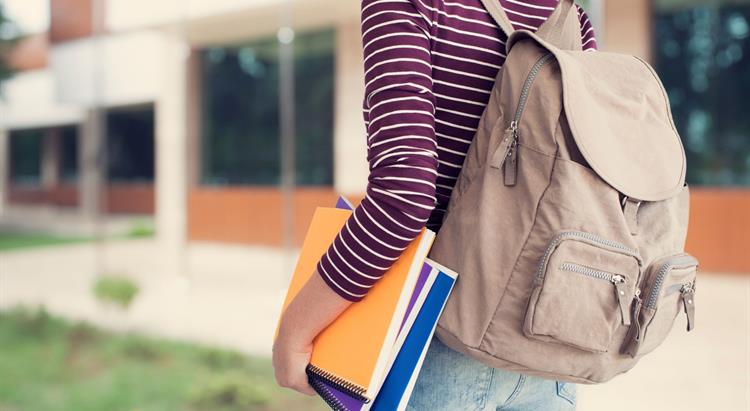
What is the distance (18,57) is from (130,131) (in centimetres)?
168

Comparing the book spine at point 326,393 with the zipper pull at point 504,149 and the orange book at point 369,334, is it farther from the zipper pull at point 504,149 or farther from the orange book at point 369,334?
the zipper pull at point 504,149

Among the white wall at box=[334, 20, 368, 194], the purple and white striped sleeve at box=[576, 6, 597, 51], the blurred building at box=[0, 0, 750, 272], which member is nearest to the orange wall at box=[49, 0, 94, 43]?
the blurred building at box=[0, 0, 750, 272]

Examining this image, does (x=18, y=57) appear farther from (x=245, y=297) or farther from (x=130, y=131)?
(x=245, y=297)

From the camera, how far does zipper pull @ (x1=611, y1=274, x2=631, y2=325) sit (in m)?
0.80

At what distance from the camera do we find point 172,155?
8242mm

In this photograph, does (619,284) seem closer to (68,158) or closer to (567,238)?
(567,238)

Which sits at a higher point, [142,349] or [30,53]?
[30,53]

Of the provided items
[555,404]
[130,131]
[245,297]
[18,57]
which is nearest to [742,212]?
Result: [245,297]

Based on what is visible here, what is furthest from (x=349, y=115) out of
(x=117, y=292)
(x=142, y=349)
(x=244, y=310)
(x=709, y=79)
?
(x=709, y=79)

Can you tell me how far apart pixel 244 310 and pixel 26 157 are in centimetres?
918

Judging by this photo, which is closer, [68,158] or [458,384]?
[458,384]

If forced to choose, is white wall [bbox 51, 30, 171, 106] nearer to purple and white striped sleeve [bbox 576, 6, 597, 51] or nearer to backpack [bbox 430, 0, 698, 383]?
purple and white striped sleeve [bbox 576, 6, 597, 51]

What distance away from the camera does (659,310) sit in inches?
33.5

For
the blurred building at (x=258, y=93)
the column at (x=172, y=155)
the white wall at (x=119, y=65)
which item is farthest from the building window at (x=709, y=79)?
the white wall at (x=119, y=65)
